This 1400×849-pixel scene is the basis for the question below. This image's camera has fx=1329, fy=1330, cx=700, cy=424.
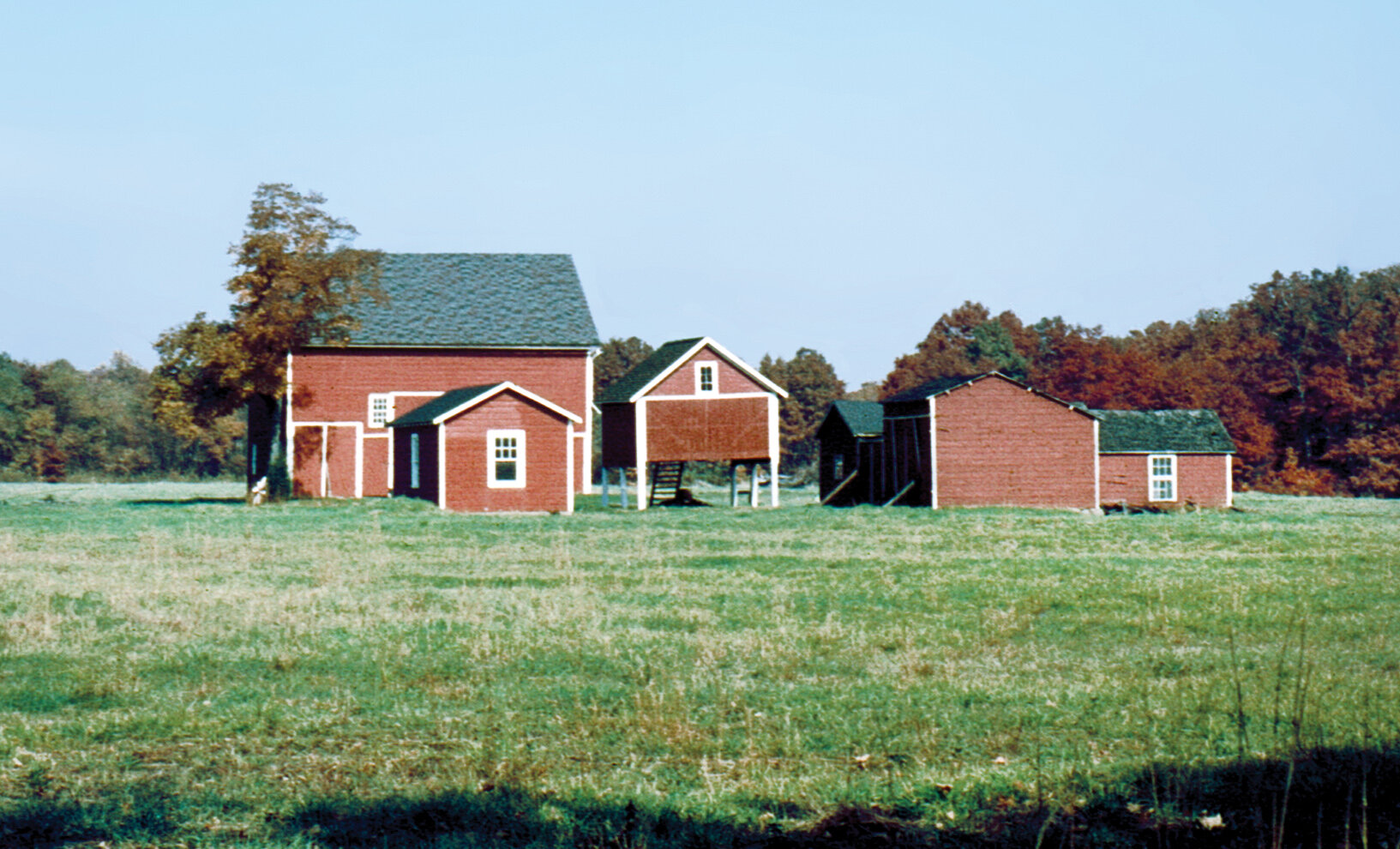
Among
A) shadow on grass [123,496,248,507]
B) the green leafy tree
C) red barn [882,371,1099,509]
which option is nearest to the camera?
shadow on grass [123,496,248,507]

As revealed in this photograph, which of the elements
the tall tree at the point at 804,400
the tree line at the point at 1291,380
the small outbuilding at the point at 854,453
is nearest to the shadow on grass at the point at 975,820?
the small outbuilding at the point at 854,453

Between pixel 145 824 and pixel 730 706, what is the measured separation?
410 cm

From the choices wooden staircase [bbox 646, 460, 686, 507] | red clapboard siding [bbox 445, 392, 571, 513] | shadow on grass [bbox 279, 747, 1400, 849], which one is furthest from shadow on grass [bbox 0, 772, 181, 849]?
wooden staircase [bbox 646, 460, 686, 507]

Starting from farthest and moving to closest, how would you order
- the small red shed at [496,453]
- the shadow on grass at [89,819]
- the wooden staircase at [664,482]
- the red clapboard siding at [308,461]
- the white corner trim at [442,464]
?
the wooden staircase at [664,482] < the red clapboard siding at [308,461] < the small red shed at [496,453] < the white corner trim at [442,464] < the shadow on grass at [89,819]

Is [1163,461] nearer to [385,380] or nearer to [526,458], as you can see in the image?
[526,458]

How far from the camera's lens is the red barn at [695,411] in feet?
148

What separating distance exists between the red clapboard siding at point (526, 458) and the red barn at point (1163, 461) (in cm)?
2254

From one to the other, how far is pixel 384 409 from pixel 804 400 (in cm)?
5441

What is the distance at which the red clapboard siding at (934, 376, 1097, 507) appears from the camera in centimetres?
4622

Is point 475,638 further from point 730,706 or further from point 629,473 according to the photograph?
point 629,473

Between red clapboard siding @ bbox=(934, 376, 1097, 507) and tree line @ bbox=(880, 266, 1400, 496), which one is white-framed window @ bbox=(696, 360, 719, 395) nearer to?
red clapboard siding @ bbox=(934, 376, 1097, 507)

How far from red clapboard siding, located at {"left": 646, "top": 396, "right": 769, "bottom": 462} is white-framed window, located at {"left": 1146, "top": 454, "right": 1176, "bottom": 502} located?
16676mm

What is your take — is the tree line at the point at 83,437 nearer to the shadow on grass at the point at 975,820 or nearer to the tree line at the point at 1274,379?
the tree line at the point at 1274,379

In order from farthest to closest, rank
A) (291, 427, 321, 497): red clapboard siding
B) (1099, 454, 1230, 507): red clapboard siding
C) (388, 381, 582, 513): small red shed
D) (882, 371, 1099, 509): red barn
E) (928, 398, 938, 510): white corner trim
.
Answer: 1. (1099, 454, 1230, 507): red clapboard siding
2. (882, 371, 1099, 509): red barn
3. (928, 398, 938, 510): white corner trim
4. (291, 427, 321, 497): red clapboard siding
5. (388, 381, 582, 513): small red shed
